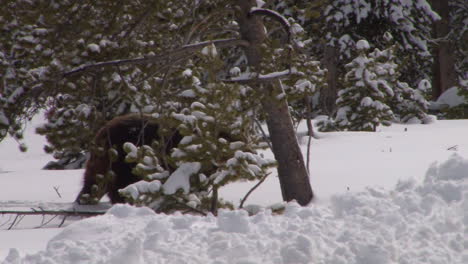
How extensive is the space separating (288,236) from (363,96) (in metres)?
9.97

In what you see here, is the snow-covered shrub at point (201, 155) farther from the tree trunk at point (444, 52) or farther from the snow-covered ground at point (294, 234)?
the tree trunk at point (444, 52)

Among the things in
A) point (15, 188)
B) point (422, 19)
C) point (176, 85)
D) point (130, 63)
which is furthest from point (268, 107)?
point (422, 19)

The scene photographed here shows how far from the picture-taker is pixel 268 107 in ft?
19.2

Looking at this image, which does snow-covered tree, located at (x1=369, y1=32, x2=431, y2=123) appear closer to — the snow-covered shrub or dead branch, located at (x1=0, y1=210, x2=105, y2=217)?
the snow-covered shrub

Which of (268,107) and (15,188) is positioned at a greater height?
(268,107)

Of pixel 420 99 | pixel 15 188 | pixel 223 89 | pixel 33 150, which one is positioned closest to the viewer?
pixel 223 89

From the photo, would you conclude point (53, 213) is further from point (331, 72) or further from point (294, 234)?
point (331, 72)

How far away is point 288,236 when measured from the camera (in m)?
3.43

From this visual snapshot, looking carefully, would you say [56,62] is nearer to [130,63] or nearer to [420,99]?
[130,63]

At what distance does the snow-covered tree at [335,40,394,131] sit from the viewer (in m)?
12.6

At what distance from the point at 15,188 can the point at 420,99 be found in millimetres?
10371

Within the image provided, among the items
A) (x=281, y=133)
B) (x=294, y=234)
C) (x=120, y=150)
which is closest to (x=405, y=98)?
(x=281, y=133)

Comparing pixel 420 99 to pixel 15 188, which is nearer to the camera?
pixel 15 188

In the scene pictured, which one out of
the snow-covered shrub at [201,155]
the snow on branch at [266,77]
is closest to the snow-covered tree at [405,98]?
the snow on branch at [266,77]
